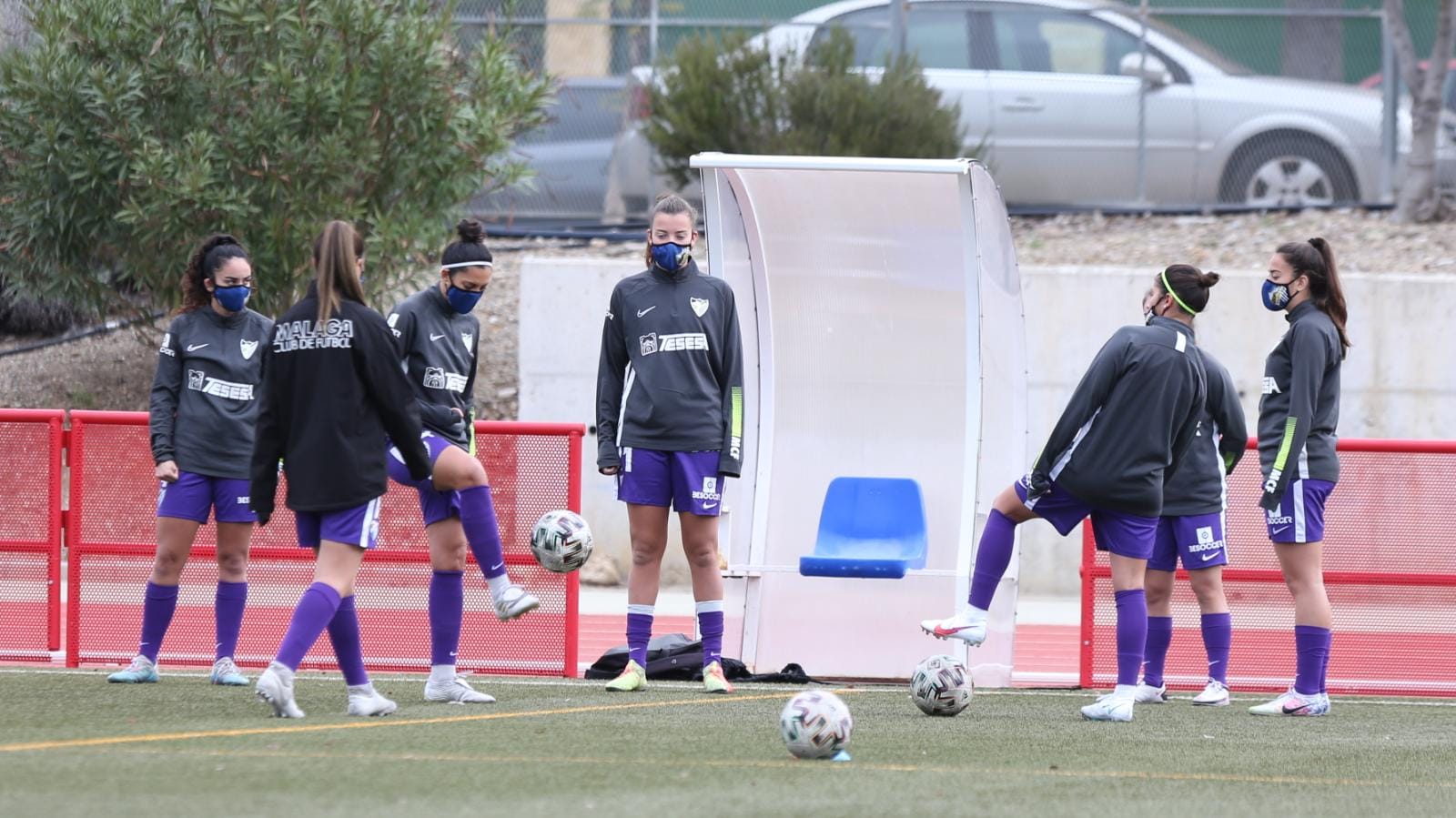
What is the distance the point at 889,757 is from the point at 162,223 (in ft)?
28.2

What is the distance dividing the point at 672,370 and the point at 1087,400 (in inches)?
70.5

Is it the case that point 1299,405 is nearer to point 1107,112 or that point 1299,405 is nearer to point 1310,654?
point 1310,654

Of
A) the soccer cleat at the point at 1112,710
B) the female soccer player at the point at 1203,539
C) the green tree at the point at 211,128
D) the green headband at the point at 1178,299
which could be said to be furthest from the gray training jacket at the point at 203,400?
the green tree at the point at 211,128

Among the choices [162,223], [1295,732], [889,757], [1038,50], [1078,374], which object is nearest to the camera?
[889,757]

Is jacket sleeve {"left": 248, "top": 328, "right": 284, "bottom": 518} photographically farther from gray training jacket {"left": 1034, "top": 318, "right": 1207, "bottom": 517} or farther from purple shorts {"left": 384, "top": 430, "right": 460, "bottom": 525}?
gray training jacket {"left": 1034, "top": 318, "right": 1207, "bottom": 517}

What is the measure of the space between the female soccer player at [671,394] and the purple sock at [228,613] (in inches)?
69.9

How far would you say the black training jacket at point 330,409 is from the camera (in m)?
6.76

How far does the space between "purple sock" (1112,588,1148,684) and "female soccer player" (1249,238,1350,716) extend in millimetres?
748

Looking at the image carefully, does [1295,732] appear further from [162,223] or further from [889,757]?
[162,223]

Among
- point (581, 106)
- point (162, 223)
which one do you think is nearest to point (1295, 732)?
point (162, 223)

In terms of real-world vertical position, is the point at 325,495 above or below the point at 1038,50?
below

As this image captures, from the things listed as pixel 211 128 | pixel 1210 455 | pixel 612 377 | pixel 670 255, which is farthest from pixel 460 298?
pixel 211 128

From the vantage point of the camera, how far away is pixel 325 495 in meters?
6.76

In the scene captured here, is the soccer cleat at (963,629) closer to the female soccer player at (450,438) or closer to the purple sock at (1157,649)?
the purple sock at (1157,649)
